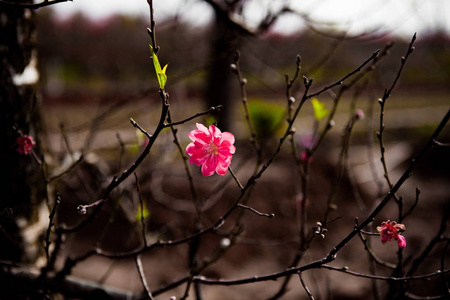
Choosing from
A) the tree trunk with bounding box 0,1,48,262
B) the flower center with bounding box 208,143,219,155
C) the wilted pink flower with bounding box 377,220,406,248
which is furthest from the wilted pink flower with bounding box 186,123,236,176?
the tree trunk with bounding box 0,1,48,262

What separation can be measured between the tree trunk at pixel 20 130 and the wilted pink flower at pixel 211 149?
0.71 metres

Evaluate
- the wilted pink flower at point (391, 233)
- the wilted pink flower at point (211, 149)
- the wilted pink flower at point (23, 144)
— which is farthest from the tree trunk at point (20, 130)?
the wilted pink flower at point (391, 233)

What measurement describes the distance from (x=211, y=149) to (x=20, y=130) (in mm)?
840

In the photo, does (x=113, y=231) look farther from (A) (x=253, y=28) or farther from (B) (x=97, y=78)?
(B) (x=97, y=78)

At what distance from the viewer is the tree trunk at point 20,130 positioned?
139 centimetres

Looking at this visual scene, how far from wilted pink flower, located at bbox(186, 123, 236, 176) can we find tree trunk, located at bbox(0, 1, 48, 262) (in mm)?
708

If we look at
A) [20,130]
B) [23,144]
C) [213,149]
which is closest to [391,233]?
[213,149]

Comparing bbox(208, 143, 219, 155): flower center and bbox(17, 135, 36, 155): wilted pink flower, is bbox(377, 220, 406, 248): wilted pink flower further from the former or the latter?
bbox(17, 135, 36, 155): wilted pink flower

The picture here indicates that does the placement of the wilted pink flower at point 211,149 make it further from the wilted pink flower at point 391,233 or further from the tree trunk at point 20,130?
the tree trunk at point 20,130

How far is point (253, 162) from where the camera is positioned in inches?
258

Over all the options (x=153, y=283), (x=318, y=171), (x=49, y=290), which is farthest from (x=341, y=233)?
(x=49, y=290)

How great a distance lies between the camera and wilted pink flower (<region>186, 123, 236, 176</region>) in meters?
1.00

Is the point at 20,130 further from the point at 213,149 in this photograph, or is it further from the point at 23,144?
the point at 213,149

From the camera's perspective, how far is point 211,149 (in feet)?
3.36
